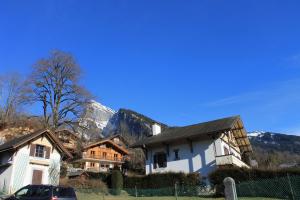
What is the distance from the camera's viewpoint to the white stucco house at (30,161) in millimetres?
31469

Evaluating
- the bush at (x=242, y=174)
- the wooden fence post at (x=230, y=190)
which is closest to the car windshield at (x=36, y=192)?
the wooden fence post at (x=230, y=190)

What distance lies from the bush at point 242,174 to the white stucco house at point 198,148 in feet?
12.0

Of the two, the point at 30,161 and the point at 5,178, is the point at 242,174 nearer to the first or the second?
the point at 30,161

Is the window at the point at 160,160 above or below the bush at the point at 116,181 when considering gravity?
above

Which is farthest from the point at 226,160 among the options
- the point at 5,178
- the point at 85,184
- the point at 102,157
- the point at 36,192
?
the point at 102,157

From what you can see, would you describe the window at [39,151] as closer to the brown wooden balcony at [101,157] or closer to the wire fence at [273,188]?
the wire fence at [273,188]

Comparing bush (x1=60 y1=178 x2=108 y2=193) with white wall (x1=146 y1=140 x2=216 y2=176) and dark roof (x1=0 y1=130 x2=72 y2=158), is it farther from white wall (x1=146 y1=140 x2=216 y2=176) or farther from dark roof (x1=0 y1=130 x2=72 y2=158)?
white wall (x1=146 y1=140 x2=216 y2=176)

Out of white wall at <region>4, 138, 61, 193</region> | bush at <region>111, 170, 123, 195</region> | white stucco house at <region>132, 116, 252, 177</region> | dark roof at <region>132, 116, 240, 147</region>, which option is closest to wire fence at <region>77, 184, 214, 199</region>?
bush at <region>111, 170, 123, 195</region>

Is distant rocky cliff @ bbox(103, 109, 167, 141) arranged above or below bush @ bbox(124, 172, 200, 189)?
above

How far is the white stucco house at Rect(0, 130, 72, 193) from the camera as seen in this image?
103 feet

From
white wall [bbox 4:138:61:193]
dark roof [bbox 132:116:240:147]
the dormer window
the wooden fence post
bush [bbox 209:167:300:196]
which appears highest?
dark roof [bbox 132:116:240:147]

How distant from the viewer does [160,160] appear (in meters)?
38.3

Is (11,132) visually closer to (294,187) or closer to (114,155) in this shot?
(114,155)

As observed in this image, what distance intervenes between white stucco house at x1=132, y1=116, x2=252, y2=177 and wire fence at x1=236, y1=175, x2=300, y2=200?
309 inches
